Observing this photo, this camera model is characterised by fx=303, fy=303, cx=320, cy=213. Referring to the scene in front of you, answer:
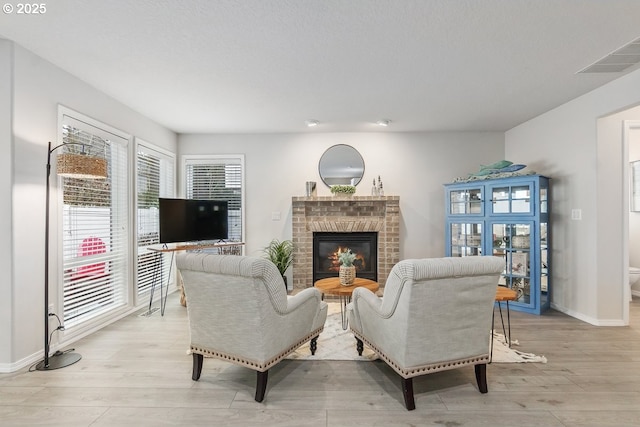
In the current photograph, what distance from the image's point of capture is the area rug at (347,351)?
254 cm

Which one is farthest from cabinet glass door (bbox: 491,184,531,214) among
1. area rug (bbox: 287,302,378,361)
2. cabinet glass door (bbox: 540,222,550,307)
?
area rug (bbox: 287,302,378,361)

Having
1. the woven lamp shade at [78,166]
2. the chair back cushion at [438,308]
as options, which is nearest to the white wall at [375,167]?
the woven lamp shade at [78,166]

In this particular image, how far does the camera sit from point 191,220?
4121 mm

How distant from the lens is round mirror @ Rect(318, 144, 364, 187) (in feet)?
16.2

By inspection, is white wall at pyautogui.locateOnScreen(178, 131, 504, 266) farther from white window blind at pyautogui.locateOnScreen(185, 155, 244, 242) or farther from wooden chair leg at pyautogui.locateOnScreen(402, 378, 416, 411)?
wooden chair leg at pyautogui.locateOnScreen(402, 378, 416, 411)

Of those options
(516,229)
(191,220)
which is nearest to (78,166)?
(191,220)

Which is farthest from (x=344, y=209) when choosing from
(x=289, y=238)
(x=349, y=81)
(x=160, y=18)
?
(x=160, y=18)

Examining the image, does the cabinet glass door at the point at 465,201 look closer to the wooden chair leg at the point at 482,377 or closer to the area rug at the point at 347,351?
the area rug at the point at 347,351

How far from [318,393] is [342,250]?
290 centimetres

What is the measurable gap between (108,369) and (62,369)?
363 mm

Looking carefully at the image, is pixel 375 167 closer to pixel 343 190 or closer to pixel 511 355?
pixel 343 190

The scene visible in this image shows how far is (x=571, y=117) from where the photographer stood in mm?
3648

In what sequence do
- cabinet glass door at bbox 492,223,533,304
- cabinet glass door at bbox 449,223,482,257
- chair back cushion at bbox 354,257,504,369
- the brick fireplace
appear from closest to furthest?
1. chair back cushion at bbox 354,257,504,369
2. cabinet glass door at bbox 492,223,533,304
3. cabinet glass door at bbox 449,223,482,257
4. the brick fireplace

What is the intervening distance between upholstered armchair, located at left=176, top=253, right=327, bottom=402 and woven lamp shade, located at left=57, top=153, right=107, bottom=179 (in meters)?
1.22
